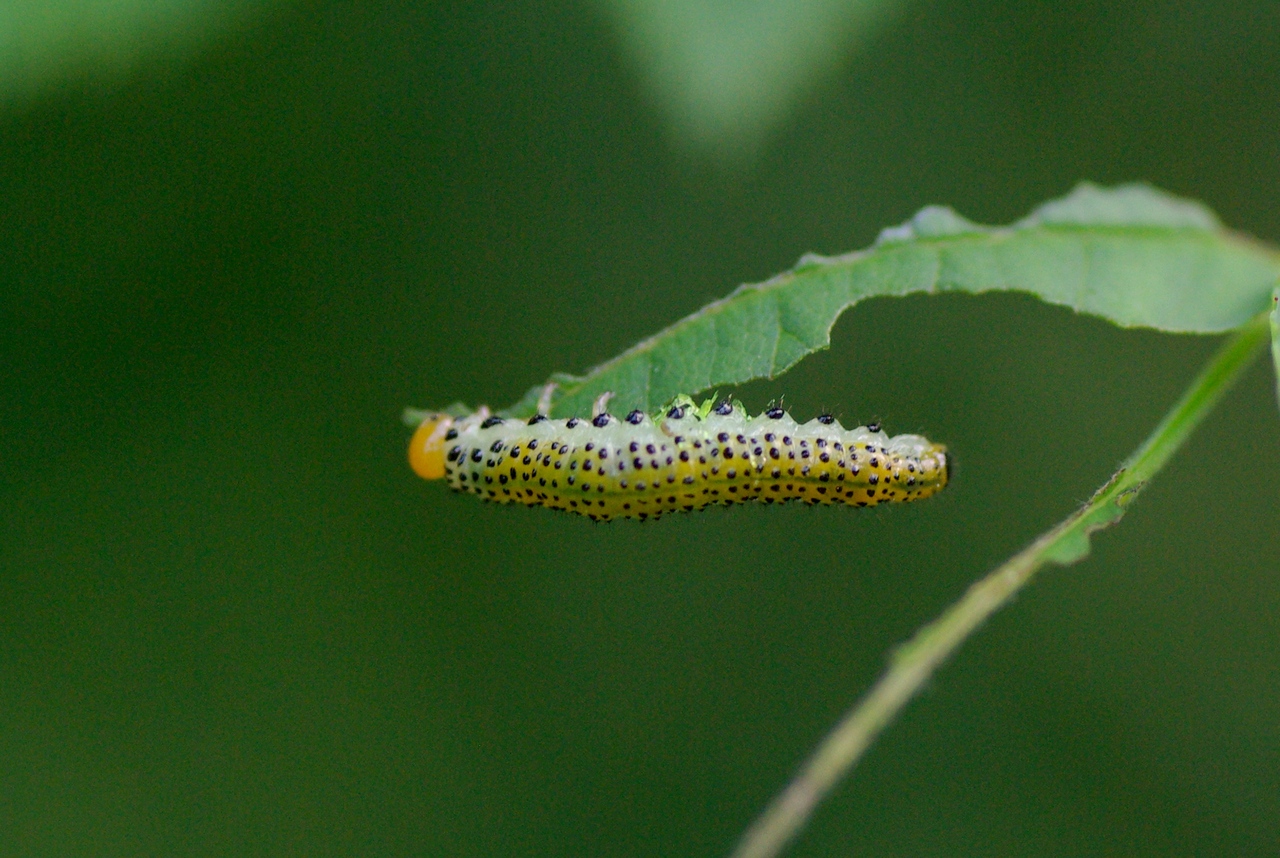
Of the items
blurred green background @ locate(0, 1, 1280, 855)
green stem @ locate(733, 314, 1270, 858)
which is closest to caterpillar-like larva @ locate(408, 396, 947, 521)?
green stem @ locate(733, 314, 1270, 858)

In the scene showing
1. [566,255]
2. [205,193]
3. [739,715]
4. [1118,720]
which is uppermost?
[205,193]

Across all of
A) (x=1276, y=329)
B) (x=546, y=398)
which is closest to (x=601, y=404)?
(x=546, y=398)

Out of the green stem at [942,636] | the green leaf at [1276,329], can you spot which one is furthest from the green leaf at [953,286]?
the green leaf at [1276,329]

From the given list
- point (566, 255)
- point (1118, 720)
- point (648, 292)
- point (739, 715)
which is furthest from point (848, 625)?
point (566, 255)

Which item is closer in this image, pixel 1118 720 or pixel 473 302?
pixel 473 302

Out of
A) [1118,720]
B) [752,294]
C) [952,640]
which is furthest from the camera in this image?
[1118,720]

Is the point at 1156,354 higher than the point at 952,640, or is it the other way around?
the point at 1156,354

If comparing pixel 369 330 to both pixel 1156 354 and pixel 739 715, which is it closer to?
pixel 739 715

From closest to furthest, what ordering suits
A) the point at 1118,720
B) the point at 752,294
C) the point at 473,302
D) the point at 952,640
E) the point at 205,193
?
the point at 952,640, the point at 752,294, the point at 205,193, the point at 473,302, the point at 1118,720
